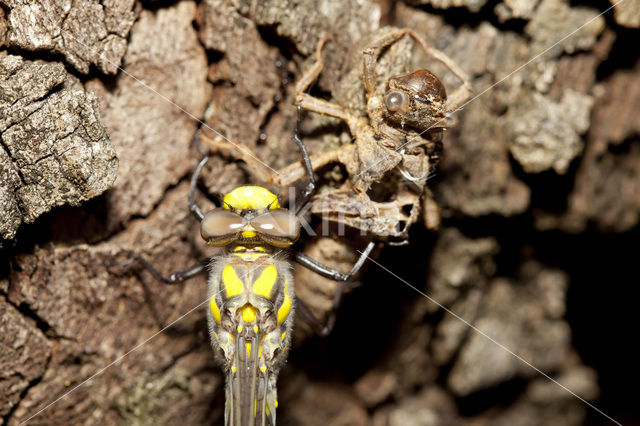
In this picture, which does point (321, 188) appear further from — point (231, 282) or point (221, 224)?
point (231, 282)

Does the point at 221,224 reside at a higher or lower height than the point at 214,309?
higher

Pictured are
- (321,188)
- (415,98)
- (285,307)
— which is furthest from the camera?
(321,188)

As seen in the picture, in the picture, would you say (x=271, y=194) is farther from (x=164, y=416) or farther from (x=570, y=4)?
(x=570, y=4)

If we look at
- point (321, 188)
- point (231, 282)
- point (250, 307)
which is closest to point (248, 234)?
point (231, 282)

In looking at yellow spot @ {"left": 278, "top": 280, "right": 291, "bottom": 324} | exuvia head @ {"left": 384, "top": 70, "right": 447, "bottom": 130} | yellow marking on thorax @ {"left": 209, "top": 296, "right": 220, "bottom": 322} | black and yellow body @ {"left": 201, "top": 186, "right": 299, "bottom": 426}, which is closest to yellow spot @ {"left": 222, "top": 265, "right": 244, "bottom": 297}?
black and yellow body @ {"left": 201, "top": 186, "right": 299, "bottom": 426}

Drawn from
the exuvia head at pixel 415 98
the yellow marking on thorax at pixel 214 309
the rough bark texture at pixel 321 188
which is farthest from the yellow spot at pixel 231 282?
the exuvia head at pixel 415 98

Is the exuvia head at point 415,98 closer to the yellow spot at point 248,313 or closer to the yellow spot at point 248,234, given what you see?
the yellow spot at point 248,234
